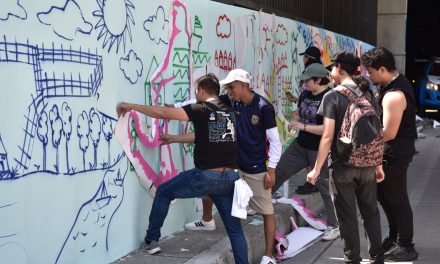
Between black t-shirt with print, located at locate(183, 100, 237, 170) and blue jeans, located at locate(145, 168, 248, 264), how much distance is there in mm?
83

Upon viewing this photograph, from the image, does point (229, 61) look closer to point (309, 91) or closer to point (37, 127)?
point (309, 91)

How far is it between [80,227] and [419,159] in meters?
9.61

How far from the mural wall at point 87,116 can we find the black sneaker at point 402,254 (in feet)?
6.10

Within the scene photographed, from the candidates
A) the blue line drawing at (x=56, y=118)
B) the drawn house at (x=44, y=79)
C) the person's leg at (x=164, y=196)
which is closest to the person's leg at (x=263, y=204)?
the person's leg at (x=164, y=196)

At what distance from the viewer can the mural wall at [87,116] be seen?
387 cm

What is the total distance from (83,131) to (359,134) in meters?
2.04

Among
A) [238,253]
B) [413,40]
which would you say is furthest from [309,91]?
[413,40]

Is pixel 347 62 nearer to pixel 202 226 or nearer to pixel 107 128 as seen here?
pixel 107 128

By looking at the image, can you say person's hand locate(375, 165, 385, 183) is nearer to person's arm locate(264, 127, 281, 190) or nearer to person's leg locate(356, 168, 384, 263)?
person's leg locate(356, 168, 384, 263)

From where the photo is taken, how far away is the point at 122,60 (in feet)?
16.3

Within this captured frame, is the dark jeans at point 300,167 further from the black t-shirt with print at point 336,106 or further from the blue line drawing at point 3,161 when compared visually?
the blue line drawing at point 3,161

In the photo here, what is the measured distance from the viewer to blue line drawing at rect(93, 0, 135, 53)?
185 inches

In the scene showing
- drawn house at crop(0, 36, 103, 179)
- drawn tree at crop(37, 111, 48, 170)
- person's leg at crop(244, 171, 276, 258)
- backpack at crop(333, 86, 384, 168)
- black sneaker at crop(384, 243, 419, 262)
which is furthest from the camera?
black sneaker at crop(384, 243, 419, 262)

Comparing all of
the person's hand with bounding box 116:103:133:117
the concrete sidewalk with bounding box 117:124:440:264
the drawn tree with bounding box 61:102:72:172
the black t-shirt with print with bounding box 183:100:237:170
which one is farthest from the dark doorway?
the drawn tree with bounding box 61:102:72:172
